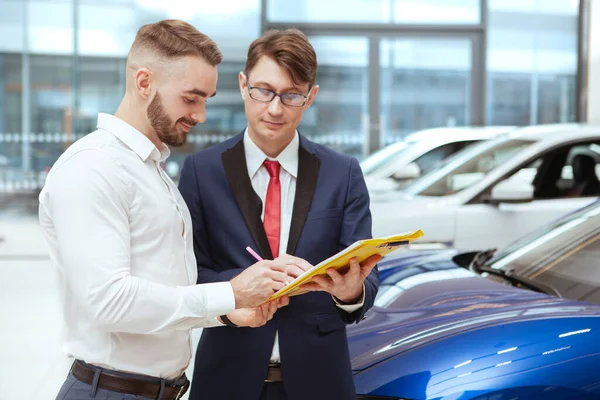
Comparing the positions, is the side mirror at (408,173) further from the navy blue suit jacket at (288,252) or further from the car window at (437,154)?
the navy blue suit jacket at (288,252)

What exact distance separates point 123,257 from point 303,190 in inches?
21.5

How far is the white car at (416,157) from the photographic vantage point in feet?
19.7

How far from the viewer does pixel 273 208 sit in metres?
1.90

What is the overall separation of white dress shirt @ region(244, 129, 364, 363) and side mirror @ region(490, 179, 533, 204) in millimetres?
3468

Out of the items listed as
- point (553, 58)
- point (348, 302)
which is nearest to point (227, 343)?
point (348, 302)

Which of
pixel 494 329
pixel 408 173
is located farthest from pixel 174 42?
pixel 408 173

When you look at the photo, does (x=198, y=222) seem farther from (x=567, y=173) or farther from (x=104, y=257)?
(x=567, y=173)

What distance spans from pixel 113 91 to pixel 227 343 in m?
8.64

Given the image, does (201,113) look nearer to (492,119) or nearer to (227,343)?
(227,343)

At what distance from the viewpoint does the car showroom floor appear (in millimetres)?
4188

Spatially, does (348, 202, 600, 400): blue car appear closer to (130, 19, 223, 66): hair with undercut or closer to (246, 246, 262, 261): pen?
(246, 246, 262, 261): pen

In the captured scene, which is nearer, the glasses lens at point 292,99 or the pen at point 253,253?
the pen at point 253,253

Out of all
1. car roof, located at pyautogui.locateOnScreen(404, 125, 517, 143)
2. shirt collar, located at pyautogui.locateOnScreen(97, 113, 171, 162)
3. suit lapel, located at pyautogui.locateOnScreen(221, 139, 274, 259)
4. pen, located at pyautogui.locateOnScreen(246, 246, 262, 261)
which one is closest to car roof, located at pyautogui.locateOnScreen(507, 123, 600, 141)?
car roof, located at pyautogui.locateOnScreen(404, 125, 517, 143)

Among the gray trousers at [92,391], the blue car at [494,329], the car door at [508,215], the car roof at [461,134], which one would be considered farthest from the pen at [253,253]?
the car roof at [461,134]
